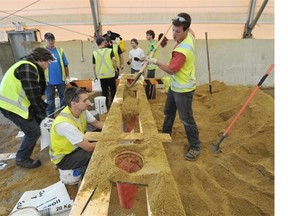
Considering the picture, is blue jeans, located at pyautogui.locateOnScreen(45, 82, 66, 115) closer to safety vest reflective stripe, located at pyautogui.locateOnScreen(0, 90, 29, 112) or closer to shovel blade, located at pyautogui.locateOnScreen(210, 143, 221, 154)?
safety vest reflective stripe, located at pyautogui.locateOnScreen(0, 90, 29, 112)

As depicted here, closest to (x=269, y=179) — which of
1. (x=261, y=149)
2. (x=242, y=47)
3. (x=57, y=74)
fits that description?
(x=261, y=149)

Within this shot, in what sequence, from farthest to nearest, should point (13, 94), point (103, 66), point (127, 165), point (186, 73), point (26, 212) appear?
point (103, 66), point (186, 73), point (13, 94), point (26, 212), point (127, 165)

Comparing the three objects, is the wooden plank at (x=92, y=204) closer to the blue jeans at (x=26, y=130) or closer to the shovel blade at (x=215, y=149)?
the blue jeans at (x=26, y=130)

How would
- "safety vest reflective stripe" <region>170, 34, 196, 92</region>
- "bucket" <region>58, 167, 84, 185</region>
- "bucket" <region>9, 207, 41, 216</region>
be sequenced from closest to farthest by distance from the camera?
"bucket" <region>9, 207, 41, 216</region> → "bucket" <region>58, 167, 84, 185</region> → "safety vest reflective stripe" <region>170, 34, 196, 92</region>

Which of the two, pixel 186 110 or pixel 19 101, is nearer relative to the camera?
pixel 19 101

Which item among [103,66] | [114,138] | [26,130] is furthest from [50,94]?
[114,138]

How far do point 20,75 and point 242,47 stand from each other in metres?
6.47

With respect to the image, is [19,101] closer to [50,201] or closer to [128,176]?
[50,201]

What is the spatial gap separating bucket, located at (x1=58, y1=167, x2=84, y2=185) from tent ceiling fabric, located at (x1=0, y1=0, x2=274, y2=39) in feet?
18.2

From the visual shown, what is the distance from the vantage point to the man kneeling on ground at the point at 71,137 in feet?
8.38

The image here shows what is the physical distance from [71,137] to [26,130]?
44.8 inches

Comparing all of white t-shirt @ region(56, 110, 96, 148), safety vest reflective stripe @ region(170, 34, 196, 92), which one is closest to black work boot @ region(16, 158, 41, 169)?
white t-shirt @ region(56, 110, 96, 148)

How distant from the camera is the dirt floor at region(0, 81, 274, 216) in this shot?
261 centimetres

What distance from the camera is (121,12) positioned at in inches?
288
